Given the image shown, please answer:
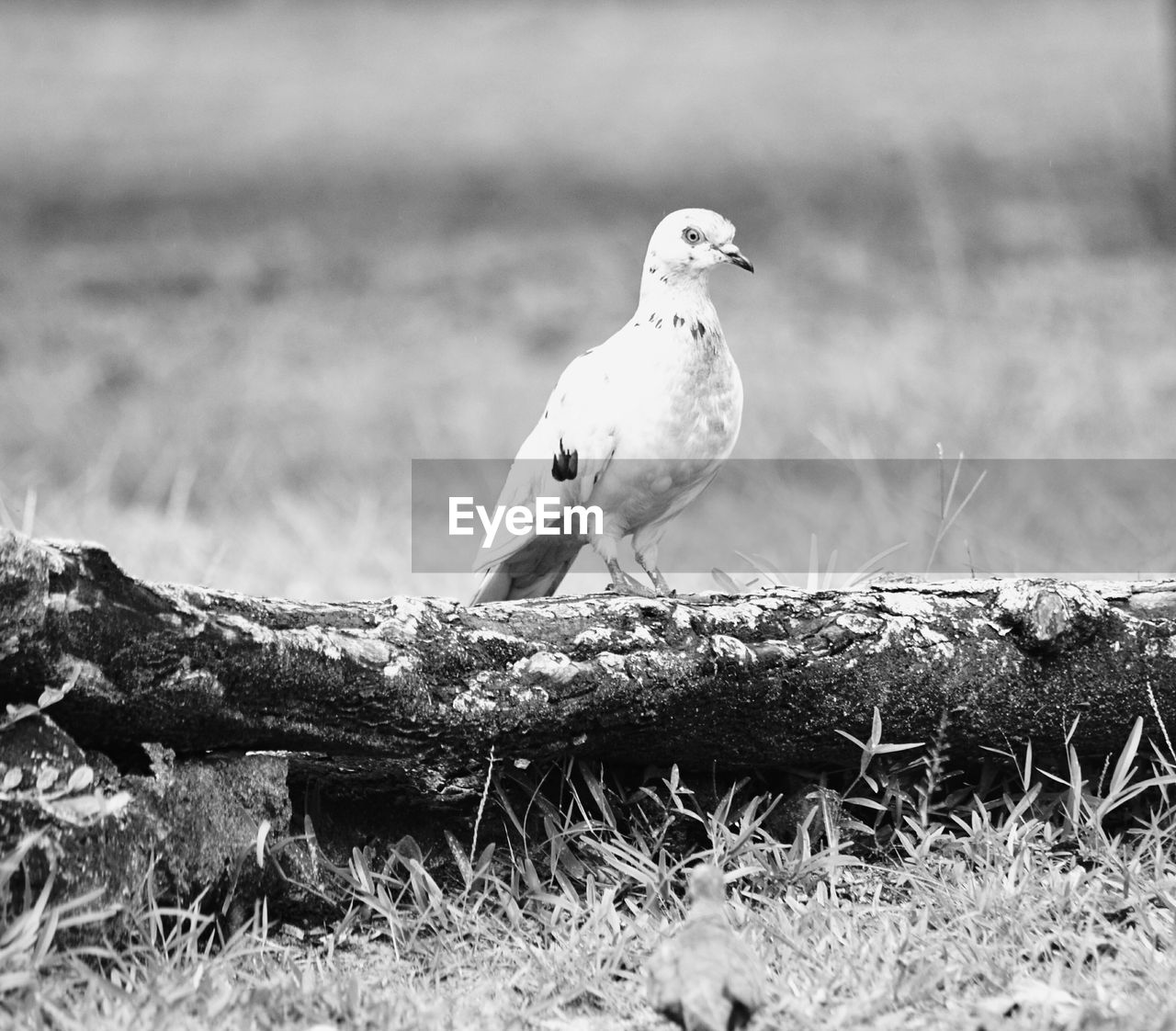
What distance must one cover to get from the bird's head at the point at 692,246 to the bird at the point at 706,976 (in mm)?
1299

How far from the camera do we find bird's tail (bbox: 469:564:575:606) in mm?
3107

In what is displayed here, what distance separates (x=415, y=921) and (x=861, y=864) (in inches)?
28.1

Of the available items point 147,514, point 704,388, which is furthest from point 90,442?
point 704,388

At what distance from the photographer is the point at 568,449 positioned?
276cm

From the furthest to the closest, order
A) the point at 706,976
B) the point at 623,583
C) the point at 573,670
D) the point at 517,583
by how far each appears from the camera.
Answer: the point at 517,583 → the point at 623,583 → the point at 573,670 → the point at 706,976

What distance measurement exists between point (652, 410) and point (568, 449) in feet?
0.77

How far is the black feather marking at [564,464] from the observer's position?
9.08ft

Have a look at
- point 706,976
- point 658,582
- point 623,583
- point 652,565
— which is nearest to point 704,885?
point 706,976

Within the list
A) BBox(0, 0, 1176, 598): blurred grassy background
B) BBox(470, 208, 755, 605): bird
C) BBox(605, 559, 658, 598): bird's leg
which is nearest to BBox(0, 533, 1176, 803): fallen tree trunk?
BBox(605, 559, 658, 598): bird's leg

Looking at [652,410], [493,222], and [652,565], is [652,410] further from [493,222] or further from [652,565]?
[493,222]

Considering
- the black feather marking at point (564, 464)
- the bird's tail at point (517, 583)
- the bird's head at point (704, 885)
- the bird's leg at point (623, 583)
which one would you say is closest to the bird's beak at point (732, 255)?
the black feather marking at point (564, 464)

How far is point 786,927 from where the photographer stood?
2029 mm

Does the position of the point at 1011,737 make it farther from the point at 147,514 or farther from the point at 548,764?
the point at 147,514

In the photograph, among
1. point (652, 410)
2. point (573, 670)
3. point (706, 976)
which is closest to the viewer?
point (706, 976)
